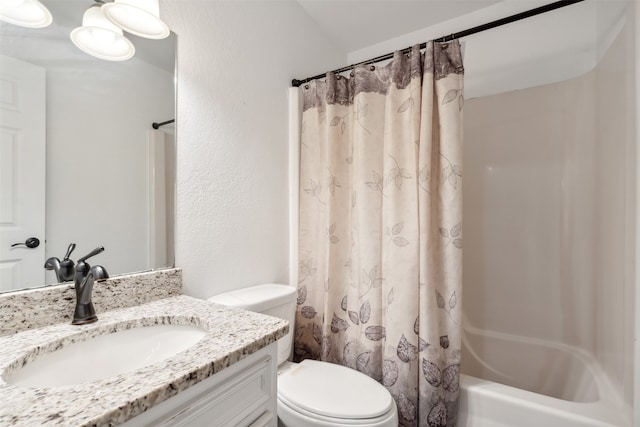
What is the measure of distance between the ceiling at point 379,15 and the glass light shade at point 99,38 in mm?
1142

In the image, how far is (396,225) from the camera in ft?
4.23

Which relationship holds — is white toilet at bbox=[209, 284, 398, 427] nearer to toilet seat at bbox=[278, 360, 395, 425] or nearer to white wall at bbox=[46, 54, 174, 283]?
toilet seat at bbox=[278, 360, 395, 425]

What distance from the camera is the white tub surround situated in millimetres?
724

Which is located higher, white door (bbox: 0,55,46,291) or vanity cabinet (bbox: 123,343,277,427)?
white door (bbox: 0,55,46,291)

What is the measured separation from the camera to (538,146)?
5.76ft

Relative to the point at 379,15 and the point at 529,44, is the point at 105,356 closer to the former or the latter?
the point at 379,15

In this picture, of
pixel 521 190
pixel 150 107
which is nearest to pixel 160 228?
pixel 150 107

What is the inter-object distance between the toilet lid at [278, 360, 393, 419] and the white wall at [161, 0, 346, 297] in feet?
1.57

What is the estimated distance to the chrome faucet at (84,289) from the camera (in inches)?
30.8

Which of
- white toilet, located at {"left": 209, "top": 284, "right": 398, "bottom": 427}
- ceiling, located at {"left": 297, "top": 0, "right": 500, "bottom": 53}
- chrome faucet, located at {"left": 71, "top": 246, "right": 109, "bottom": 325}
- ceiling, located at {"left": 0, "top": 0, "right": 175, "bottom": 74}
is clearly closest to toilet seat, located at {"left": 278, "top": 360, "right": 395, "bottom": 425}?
white toilet, located at {"left": 209, "top": 284, "right": 398, "bottom": 427}

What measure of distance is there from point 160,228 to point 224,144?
1.48ft

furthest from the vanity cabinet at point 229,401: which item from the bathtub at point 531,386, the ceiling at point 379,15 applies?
the ceiling at point 379,15

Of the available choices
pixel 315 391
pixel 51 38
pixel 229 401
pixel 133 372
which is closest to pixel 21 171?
pixel 51 38

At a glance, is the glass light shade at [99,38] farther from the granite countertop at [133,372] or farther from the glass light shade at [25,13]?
the granite countertop at [133,372]
